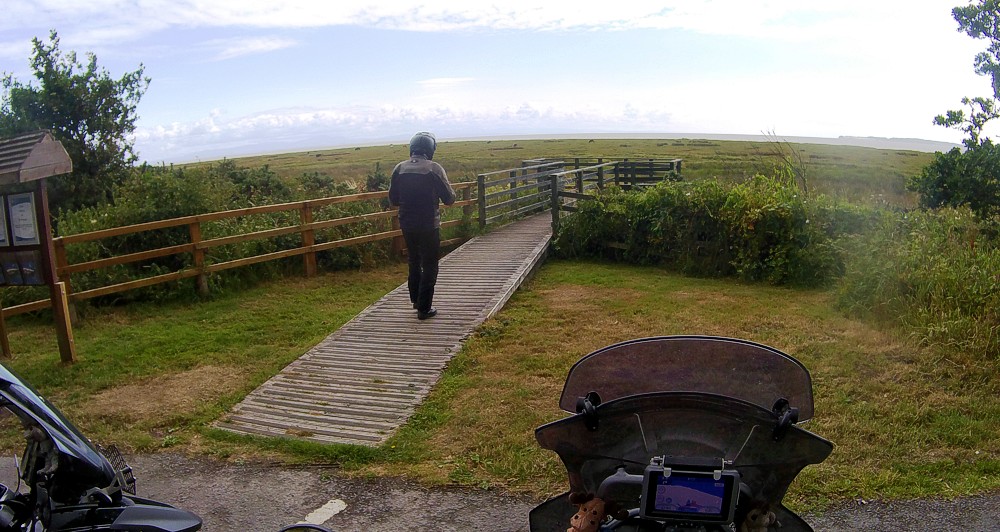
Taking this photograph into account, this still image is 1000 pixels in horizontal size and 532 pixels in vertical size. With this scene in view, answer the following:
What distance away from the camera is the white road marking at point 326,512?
4.45 meters

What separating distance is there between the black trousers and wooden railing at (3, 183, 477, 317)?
3.32m

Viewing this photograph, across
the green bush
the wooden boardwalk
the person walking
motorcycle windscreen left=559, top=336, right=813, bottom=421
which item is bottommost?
the wooden boardwalk

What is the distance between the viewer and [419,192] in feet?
27.9

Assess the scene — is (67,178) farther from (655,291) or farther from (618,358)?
(618,358)

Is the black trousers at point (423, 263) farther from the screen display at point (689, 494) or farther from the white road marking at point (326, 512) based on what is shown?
the screen display at point (689, 494)

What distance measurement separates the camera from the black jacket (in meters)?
8.49

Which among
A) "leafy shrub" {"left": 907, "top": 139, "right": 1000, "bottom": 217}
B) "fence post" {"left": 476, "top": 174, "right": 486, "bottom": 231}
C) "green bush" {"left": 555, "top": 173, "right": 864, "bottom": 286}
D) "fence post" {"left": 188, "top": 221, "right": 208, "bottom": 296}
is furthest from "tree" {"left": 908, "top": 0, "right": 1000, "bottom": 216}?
"fence post" {"left": 188, "top": 221, "right": 208, "bottom": 296}

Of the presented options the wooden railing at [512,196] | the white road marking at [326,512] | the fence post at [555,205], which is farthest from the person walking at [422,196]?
the wooden railing at [512,196]

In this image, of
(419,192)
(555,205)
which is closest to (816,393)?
(419,192)

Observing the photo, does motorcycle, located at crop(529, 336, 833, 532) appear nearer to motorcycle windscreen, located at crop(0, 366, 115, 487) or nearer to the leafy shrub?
motorcycle windscreen, located at crop(0, 366, 115, 487)

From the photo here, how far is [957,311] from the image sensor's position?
734 cm

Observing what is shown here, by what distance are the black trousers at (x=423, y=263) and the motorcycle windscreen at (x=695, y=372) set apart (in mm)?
6054

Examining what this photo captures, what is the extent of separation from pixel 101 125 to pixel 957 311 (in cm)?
1711

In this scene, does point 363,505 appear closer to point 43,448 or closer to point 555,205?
point 43,448
